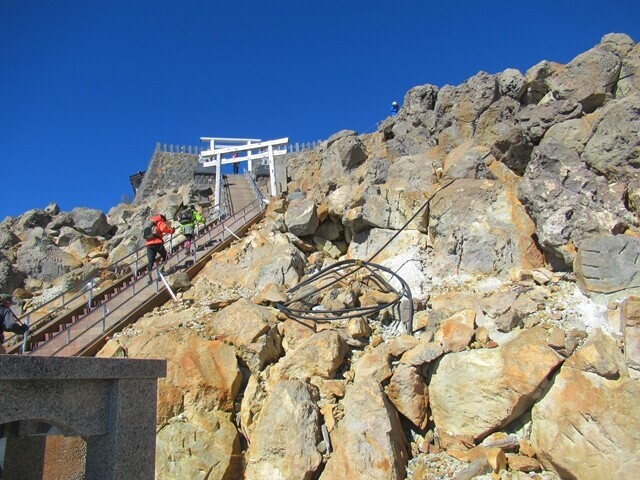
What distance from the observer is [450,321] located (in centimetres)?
780

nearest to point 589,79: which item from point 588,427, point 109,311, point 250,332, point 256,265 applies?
point 588,427

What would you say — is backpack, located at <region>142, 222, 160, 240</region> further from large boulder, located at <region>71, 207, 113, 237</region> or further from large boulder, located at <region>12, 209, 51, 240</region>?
large boulder, located at <region>12, 209, 51, 240</region>

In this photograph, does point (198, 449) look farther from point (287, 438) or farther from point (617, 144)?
point (617, 144)

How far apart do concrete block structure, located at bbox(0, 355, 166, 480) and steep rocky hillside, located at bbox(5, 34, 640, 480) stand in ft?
9.31

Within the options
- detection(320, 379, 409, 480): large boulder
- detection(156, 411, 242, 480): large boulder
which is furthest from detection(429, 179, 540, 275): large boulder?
detection(156, 411, 242, 480): large boulder

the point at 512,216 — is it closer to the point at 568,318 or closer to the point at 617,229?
the point at 617,229

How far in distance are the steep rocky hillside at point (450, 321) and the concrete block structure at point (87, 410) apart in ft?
9.31

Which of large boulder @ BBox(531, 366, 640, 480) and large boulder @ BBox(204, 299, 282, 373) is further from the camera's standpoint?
large boulder @ BBox(204, 299, 282, 373)

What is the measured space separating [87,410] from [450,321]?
5.53 m

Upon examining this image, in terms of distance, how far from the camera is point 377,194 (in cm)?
1305

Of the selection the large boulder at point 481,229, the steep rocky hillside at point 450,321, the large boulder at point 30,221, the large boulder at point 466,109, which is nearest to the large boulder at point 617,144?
the steep rocky hillside at point 450,321

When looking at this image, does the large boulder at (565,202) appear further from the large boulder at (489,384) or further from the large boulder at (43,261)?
the large boulder at (43,261)

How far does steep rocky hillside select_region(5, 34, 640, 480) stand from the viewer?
6.25 metres

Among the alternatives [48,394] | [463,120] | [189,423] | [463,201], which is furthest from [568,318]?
[463,120]
